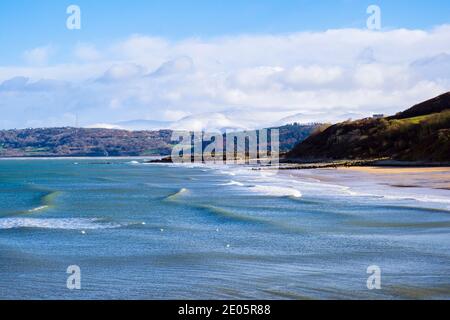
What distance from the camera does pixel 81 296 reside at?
55.7 ft

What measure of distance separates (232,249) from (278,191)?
27554mm

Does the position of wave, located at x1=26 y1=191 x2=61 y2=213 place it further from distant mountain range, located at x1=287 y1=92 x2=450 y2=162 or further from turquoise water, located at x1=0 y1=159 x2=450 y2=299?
distant mountain range, located at x1=287 y1=92 x2=450 y2=162

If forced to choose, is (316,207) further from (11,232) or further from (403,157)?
(403,157)

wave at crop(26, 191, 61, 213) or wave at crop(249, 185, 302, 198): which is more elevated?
wave at crop(249, 185, 302, 198)

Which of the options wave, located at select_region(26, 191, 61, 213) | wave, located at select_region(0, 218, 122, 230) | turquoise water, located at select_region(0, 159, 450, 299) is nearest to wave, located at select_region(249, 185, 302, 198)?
turquoise water, located at select_region(0, 159, 450, 299)

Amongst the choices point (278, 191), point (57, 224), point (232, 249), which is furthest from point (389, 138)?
point (232, 249)

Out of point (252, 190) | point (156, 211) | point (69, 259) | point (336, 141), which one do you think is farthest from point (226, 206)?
point (336, 141)

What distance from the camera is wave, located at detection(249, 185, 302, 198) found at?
4741cm

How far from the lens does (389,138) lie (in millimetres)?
116875

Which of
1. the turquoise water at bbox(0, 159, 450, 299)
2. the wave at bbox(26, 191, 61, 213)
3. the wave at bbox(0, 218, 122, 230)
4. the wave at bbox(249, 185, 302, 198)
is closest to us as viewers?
the turquoise water at bbox(0, 159, 450, 299)

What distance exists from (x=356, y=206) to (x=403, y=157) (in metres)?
57.7

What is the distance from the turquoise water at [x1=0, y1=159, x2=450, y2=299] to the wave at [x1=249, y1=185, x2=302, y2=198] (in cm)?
465

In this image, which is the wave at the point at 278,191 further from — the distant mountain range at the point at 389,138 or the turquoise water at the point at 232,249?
the distant mountain range at the point at 389,138

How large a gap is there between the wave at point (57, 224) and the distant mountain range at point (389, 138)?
60.2m
